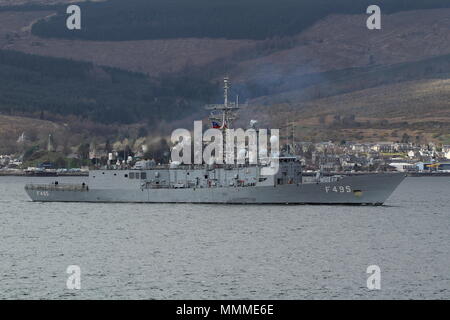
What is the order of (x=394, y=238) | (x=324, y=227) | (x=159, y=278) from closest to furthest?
(x=159, y=278) → (x=394, y=238) → (x=324, y=227)

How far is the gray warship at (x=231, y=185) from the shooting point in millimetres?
78062

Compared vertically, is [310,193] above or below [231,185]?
below

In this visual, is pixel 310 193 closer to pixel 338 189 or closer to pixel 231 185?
pixel 338 189

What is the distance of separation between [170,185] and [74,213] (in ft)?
32.8

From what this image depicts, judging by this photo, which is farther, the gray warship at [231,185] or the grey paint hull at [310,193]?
the gray warship at [231,185]

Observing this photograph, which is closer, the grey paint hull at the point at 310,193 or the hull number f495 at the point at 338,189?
the grey paint hull at the point at 310,193

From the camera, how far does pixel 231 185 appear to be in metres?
81.1

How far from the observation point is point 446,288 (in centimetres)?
4191

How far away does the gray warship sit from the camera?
78062mm

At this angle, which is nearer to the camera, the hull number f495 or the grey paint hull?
the grey paint hull

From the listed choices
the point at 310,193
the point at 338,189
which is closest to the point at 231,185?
the point at 310,193

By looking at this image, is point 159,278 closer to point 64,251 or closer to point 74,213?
point 64,251

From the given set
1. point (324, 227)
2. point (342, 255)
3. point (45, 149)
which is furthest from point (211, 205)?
point (45, 149)

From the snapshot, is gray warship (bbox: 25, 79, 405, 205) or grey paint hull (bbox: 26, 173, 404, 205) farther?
gray warship (bbox: 25, 79, 405, 205)
